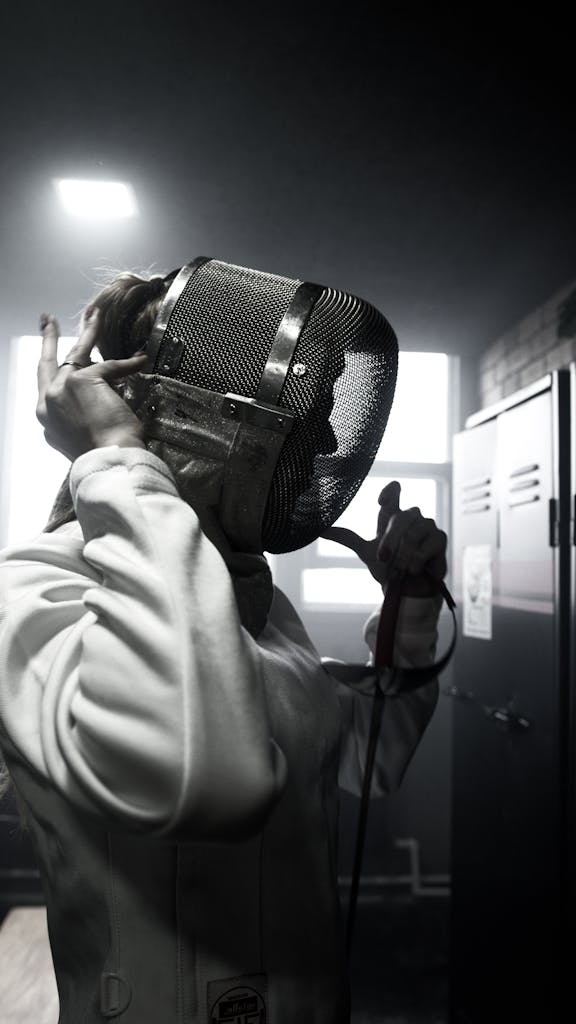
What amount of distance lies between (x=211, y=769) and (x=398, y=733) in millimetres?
572

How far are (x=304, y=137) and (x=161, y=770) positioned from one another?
1.16m

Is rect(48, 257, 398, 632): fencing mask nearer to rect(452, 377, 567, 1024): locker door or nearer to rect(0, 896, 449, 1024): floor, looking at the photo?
rect(452, 377, 567, 1024): locker door

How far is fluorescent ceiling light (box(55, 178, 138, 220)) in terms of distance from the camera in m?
1.18

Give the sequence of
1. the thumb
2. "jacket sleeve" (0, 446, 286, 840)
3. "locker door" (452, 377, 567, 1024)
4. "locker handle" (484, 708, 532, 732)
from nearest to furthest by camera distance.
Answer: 1. "jacket sleeve" (0, 446, 286, 840)
2. the thumb
3. "locker door" (452, 377, 567, 1024)
4. "locker handle" (484, 708, 532, 732)

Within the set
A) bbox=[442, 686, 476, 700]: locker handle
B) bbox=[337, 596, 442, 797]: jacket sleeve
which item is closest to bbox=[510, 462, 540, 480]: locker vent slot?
bbox=[442, 686, 476, 700]: locker handle

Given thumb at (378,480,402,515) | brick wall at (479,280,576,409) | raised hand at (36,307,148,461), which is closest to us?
raised hand at (36,307,148,461)

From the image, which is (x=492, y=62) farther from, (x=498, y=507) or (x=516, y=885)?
(x=516, y=885)

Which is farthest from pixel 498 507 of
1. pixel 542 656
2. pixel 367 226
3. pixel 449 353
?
pixel 367 226

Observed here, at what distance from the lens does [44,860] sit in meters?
0.67

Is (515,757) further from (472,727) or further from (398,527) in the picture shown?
(398,527)

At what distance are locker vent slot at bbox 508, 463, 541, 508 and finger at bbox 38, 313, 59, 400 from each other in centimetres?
130

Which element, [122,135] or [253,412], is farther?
[122,135]

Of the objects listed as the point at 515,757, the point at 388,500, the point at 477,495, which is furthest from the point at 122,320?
the point at 515,757

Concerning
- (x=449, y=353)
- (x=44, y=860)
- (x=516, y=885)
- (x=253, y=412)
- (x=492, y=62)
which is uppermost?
(x=492, y=62)
